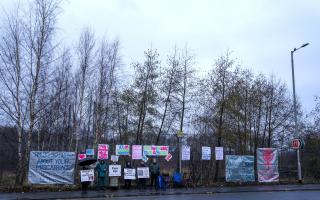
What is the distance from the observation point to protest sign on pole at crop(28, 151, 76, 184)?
23.7 meters

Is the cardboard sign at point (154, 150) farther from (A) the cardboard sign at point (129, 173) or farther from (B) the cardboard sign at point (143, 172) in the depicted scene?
(A) the cardboard sign at point (129, 173)

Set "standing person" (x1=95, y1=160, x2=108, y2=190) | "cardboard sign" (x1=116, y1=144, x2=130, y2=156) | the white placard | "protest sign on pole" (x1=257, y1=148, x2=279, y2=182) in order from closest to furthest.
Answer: "standing person" (x1=95, y1=160, x2=108, y2=190), "cardboard sign" (x1=116, y1=144, x2=130, y2=156), the white placard, "protest sign on pole" (x1=257, y1=148, x2=279, y2=182)

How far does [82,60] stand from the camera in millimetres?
31000

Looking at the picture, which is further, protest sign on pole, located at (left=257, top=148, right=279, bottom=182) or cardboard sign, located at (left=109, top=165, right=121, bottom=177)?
protest sign on pole, located at (left=257, top=148, right=279, bottom=182)

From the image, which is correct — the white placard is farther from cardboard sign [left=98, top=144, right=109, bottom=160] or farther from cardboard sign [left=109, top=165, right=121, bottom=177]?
cardboard sign [left=98, top=144, right=109, bottom=160]

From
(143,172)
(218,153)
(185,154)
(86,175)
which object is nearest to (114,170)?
(86,175)

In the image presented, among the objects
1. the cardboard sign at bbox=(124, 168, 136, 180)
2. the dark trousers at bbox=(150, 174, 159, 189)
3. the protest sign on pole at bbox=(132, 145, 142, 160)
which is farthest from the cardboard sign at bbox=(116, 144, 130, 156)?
the dark trousers at bbox=(150, 174, 159, 189)

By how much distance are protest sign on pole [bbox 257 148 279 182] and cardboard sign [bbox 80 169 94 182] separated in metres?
13.1

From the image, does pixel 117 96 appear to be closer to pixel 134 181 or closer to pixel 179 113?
pixel 179 113

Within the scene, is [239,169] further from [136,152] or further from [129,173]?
[129,173]

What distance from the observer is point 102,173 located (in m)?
24.2

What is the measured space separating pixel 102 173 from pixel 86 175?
91cm

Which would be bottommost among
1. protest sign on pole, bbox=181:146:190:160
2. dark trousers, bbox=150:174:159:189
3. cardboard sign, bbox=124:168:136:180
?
dark trousers, bbox=150:174:159:189

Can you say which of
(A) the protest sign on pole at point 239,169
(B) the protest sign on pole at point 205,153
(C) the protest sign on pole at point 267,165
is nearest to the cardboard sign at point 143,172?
(B) the protest sign on pole at point 205,153
